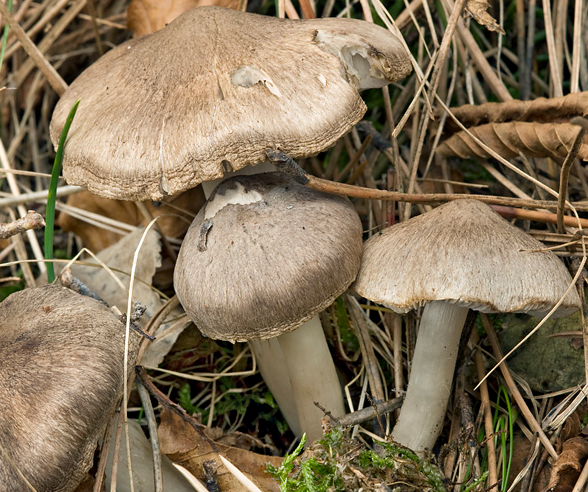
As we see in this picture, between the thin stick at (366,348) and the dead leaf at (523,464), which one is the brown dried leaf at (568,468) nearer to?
the dead leaf at (523,464)

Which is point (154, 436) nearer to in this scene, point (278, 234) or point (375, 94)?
point (278, 234)

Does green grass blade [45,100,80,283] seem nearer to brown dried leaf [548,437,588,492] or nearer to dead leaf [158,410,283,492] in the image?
dead leaf [158,410,283,492]

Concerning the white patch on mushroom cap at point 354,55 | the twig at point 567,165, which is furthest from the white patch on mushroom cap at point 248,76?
the twig at point 567,165

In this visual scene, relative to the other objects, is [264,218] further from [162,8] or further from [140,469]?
[162,8]

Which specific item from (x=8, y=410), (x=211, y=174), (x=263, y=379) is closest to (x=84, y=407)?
(x=8, y=410)

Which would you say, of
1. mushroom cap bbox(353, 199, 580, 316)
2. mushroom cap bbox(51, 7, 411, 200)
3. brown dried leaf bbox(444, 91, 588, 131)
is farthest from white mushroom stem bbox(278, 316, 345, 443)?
brown dried leaf bbox(444, 91, 588, 131)
